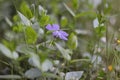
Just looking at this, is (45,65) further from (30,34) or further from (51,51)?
(51,51)

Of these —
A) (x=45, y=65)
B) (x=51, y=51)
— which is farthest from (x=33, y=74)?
(x=51, y=51)

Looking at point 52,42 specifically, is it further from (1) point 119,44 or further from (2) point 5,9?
(2) point 5,9

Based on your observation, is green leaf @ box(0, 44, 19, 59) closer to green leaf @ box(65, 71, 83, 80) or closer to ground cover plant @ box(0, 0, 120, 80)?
ground cover plant @ box(0, 0, 120, 80)

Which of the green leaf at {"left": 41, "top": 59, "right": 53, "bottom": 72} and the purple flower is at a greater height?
the purple flower

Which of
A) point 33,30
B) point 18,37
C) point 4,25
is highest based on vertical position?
point 4,25

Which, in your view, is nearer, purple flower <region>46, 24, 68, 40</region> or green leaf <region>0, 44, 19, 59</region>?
green leaf <region>0, 44, 19, 59</region>

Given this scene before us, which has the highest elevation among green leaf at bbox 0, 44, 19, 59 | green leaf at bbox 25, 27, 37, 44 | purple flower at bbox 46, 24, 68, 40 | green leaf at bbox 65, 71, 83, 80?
purple flower at bbox 46, 24, 68, 40

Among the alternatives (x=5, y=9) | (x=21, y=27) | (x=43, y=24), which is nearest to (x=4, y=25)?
(x=5, y=9)

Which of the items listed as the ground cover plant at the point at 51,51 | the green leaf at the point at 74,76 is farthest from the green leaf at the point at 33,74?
the green leaf at the point at 74,76

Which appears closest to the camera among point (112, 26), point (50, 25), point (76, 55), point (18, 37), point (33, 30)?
point (33, 30)

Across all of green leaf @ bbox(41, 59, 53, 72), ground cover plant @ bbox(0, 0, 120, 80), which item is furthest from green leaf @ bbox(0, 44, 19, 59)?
green leaf @ bbox(41, 59, 53, 72)

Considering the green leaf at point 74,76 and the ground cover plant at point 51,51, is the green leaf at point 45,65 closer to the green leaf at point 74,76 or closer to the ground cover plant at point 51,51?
the ground cover plant at point 51,51
